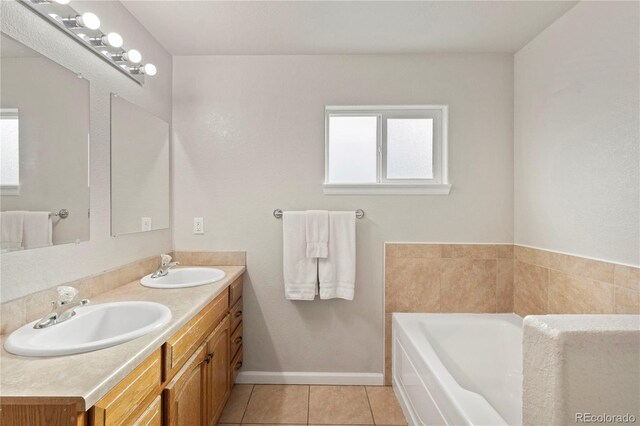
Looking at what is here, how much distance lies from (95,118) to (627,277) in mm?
2632

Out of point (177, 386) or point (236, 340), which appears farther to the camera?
point (236, 340)

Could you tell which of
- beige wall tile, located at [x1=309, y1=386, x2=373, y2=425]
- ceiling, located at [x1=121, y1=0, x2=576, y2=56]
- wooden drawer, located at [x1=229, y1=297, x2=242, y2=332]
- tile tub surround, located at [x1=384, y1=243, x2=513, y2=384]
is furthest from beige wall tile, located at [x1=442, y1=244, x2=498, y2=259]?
wooden drawer, located at [x1=229, y1=297, x2=242, y2=332]

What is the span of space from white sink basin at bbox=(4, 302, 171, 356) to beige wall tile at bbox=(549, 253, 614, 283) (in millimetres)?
2010

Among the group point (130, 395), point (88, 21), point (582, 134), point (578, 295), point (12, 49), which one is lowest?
point (130, 395)

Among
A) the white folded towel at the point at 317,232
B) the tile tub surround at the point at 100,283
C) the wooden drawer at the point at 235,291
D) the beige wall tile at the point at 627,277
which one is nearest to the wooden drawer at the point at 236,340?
the wooden drawer at the point at 235,291

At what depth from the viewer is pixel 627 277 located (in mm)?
1346

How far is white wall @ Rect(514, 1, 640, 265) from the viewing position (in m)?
1.35

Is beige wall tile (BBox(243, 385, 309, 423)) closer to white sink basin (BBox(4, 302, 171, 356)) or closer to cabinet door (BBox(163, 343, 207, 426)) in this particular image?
cabinet door (BBox(163, 343, 207, 426))

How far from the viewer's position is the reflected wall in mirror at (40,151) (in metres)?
1.03

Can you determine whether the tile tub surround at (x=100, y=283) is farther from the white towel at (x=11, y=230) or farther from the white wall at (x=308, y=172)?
the white towel at (x=11, y=230)

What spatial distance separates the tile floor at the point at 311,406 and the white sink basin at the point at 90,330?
99 centimetres

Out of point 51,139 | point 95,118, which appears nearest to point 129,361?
point 51,139

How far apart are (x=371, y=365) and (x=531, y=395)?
175 cm

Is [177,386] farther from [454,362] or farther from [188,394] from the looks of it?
[454,362]
